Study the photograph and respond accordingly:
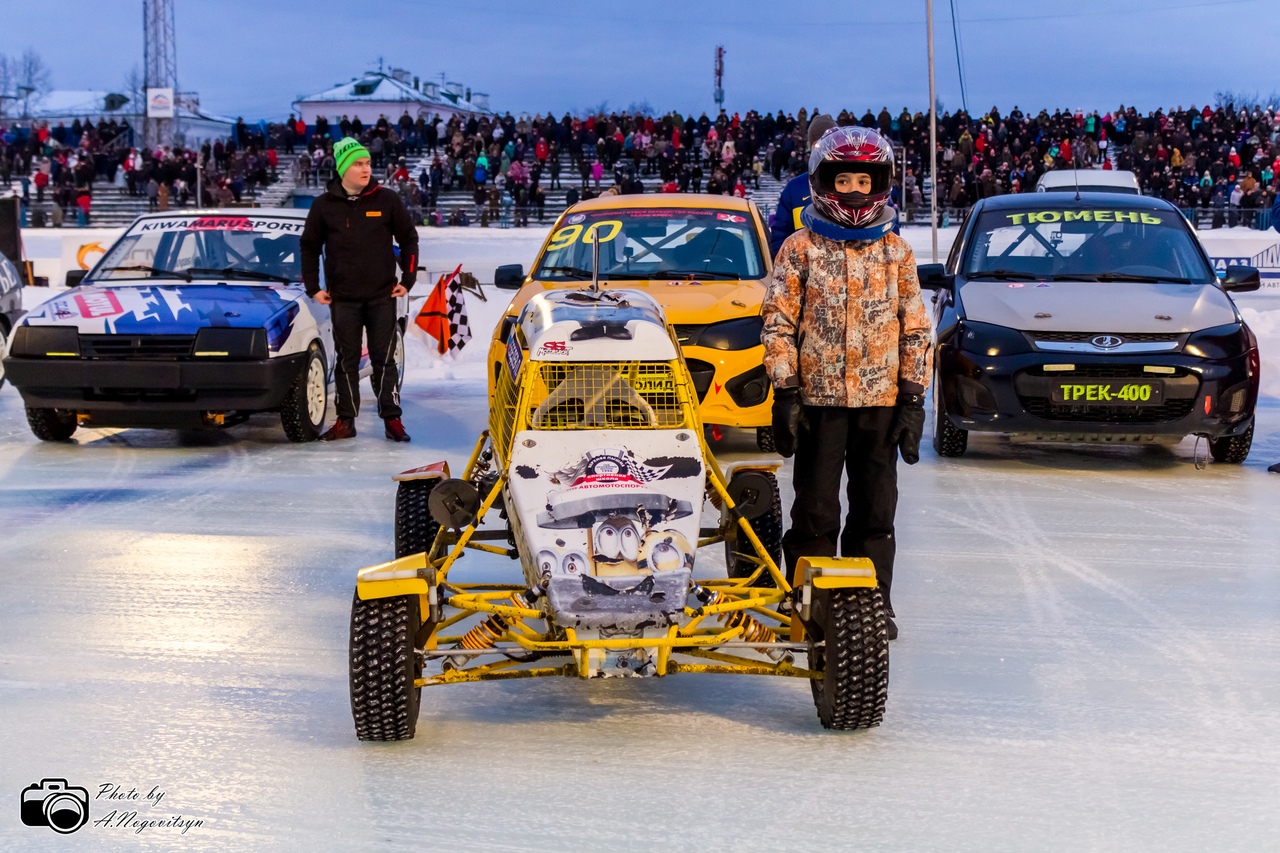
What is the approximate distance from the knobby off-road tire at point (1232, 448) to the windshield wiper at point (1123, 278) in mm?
986

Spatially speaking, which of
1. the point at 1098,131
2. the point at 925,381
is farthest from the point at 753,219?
the point at 1098,131

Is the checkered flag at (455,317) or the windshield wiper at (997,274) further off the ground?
the windshield wiper at (997,274)

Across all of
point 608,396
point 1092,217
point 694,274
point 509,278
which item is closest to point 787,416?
point 608,396

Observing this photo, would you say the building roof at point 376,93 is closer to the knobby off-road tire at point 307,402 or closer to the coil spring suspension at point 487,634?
the knobby off-road tire at point 307,402

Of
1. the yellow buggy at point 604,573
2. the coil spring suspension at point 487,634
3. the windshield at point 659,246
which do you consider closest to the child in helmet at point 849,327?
the yellow buggy at point 604,573

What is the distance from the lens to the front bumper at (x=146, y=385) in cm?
895

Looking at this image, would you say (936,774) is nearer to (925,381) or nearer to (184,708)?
(925,381)

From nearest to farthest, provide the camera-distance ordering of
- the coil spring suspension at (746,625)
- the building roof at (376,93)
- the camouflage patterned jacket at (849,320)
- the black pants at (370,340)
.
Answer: the coil spring suspension at (746,625), the camouflage patterned jacket at (849,320), the black pants at (370,340), the building roof at (376,93)

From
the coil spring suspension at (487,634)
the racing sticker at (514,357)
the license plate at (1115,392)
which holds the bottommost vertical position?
the coil spring suspension at (487,634)

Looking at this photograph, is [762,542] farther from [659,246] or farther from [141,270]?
[141,270]

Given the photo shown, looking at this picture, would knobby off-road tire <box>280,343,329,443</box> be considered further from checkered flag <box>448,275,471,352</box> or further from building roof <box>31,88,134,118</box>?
building roof <box>31,88,134,118</box>

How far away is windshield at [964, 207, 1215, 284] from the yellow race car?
58.1 inches

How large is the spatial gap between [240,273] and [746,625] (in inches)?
258

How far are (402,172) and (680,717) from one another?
1006 inches
